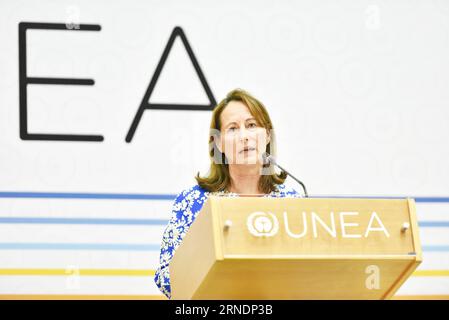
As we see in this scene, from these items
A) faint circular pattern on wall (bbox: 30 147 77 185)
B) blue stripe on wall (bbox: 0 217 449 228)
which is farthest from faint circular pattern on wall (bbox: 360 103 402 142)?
faint circular pattern on wall (bbox: 30 147 77 185)

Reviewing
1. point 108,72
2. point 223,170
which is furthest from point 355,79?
point 223,170

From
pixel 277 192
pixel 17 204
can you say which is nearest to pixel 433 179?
pixel 277 192

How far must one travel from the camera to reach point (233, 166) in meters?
2.46

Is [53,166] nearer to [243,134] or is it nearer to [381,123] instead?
[243,134]

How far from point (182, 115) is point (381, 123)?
2.88 ft

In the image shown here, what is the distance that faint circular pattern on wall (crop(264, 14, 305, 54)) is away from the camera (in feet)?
11.7

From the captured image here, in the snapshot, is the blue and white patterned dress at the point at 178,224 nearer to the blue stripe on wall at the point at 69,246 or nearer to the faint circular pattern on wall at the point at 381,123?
the blue stripe on wall at the point at 69,246

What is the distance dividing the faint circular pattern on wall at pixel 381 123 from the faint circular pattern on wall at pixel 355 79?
0.08 metres

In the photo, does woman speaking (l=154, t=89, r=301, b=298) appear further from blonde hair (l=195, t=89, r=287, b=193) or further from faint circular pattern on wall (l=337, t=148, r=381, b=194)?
faint circular pattern on wall (l=337, t=148, r=381, b=194)

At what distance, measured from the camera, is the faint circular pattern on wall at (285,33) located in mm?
3564

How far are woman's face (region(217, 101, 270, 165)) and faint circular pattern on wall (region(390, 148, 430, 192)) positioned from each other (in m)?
1.22

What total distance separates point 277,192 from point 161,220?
3.30 ft

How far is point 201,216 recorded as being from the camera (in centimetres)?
181
